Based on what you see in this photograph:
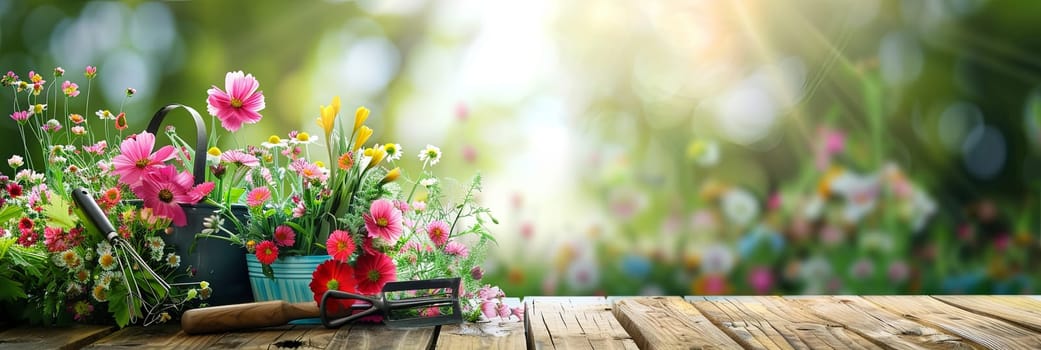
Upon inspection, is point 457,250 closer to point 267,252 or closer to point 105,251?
point 267,252

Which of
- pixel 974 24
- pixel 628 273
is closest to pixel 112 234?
pixel 628 273

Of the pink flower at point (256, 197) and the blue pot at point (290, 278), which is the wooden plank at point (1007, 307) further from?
the pink flower at point (256, 197)

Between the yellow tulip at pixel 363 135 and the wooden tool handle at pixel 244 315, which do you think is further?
the yellow tulip at pixel 363 135

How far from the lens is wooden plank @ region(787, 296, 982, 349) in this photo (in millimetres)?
1297

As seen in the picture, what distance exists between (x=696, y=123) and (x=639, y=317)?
68.3 inches

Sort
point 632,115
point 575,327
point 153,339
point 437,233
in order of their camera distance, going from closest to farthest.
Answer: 1. point 153,339
2. point 575,327
3. point 437,233
4. point 632,115

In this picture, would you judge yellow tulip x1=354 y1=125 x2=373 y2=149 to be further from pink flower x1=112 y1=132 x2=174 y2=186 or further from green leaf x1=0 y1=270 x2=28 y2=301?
green leaf x1=0 y1=270 x2=28 y2=301

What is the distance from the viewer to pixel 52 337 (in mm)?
1357

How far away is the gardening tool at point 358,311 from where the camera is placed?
1.39 m

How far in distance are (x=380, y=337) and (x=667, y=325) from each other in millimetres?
495

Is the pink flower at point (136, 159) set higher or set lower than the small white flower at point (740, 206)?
higher

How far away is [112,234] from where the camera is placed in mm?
1427

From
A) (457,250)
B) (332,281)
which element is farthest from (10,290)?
(457,250)

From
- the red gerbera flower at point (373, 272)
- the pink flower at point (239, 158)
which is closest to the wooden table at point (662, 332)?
the red gerbera flower at point (373, 272)
